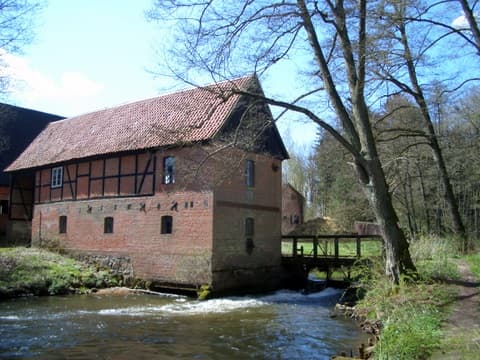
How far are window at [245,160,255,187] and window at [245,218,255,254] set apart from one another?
1514mm

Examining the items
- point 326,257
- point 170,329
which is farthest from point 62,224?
point 170,329

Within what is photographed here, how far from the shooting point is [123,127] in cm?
2186

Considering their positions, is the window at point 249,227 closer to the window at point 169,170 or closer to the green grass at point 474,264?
the window at point 169,170

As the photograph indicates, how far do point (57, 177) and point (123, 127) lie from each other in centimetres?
483

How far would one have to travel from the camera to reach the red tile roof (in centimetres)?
1836

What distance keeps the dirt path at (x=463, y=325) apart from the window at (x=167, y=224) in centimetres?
1089

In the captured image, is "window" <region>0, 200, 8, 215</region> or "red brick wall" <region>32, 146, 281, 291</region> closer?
"red brick wall" <region>32, 146, 281, 291</region>

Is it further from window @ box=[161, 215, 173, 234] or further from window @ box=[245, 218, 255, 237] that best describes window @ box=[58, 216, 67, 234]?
window @ box=[245, 218, 255, 237]

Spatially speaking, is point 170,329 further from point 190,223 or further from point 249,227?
point 249,227

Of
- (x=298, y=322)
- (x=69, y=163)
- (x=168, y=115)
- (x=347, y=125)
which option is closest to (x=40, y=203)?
(x=69, y=163)

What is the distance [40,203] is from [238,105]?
12.7 m

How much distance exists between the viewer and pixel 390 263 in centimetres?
1048

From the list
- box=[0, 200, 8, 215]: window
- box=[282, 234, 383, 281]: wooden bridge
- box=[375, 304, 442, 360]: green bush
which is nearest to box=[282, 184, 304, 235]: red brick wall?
box=[282, 234, 383, 281]: wooden bridge

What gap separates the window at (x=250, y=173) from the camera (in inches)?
767
